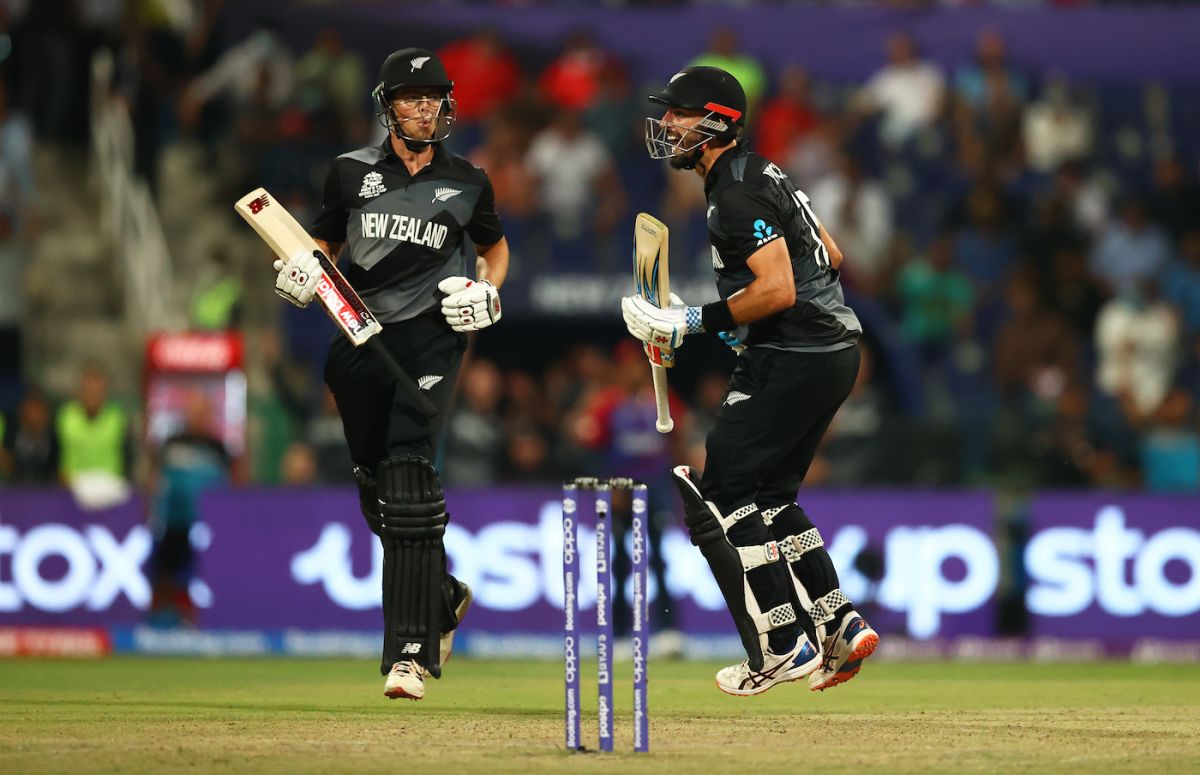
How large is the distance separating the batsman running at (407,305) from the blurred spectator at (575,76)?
32.0ft

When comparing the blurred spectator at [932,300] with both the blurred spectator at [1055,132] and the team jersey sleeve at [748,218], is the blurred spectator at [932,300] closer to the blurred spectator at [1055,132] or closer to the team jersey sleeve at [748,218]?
the blurred spectator at [1055,132]

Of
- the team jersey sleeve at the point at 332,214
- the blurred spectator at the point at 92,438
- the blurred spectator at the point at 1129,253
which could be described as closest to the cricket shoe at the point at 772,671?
the team jersey sleeve at the point at 332,214

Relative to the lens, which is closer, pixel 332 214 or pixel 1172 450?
pixel 332 214

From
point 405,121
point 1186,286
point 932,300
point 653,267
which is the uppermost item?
point 1186,286

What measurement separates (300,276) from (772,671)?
2498mm

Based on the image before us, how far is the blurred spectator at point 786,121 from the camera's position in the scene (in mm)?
17438

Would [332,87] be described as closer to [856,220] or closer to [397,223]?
[856,220]

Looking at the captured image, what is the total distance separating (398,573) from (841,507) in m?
6.08

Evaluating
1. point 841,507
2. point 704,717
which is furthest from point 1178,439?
point 704,717

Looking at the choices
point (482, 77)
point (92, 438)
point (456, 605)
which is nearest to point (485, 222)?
point (456, 605)

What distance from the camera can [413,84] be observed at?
8.11 metres

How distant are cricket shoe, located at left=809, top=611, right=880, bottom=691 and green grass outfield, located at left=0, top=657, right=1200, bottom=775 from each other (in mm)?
162

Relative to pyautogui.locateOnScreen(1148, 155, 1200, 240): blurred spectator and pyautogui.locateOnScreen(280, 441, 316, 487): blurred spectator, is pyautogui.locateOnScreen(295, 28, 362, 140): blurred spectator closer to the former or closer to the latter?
pyautogui.locateOnScreen(280, 441, 316, 487): blurred spectator

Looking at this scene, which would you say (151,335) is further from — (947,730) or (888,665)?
(947,730)
